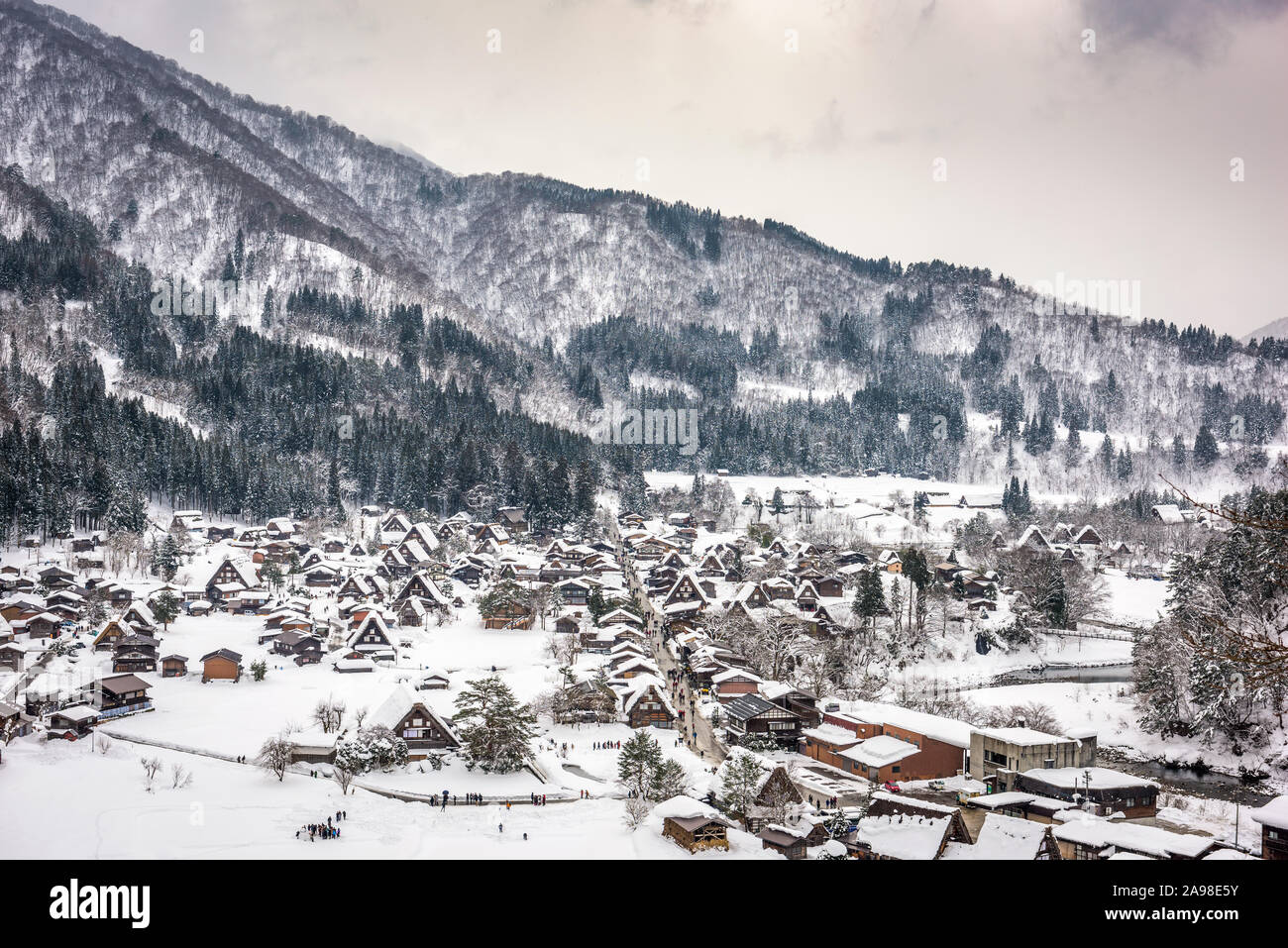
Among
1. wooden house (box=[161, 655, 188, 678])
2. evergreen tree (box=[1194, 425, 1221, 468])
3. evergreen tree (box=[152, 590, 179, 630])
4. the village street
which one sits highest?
evergreen tree (box=[1194, 425, 1221, 468])

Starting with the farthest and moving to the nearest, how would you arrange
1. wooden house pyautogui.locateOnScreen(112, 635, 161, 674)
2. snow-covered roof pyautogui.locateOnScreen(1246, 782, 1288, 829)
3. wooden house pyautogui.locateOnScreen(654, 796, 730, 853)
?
wooden house pyautogui.locateOnScreen(112, 635, 161, 674), snow-covered roof pyautogui.locateOnScreen(1246, 782, 1288, 829), wooden house pyautogui.locateOnScreen(654, 796, 730, 853)

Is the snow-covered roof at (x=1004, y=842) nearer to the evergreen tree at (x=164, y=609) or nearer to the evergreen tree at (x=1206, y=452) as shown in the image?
the evergreen tree at (x=164, y=609)

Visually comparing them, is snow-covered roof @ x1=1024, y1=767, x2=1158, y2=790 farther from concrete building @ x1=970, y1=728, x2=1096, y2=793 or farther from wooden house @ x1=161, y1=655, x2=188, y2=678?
wooden house @ x1=161, y1=655, x2=188, y2=678

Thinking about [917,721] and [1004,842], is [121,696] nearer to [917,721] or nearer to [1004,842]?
[917,721]

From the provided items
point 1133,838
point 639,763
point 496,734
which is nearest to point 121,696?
point 496,734

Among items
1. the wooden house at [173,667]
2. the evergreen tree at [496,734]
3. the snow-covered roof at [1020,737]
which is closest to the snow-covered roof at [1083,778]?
the snow-covered roof at [1020,737]

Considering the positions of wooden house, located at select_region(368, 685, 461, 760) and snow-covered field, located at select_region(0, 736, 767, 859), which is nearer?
snow-covered field, located at select_region(0, 736, 767, 859)

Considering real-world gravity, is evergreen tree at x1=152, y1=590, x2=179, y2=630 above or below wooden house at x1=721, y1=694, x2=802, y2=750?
above

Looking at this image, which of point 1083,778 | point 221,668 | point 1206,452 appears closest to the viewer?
point 1083,778

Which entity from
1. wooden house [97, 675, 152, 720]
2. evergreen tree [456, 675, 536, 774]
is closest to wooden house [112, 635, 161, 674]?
wooden house [97, 675, 152, 720]

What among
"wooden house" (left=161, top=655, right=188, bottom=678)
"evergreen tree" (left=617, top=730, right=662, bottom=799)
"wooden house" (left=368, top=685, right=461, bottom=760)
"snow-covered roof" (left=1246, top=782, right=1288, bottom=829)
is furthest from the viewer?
"wooden house" (left=161, top=655, right=188, bottom=678)
